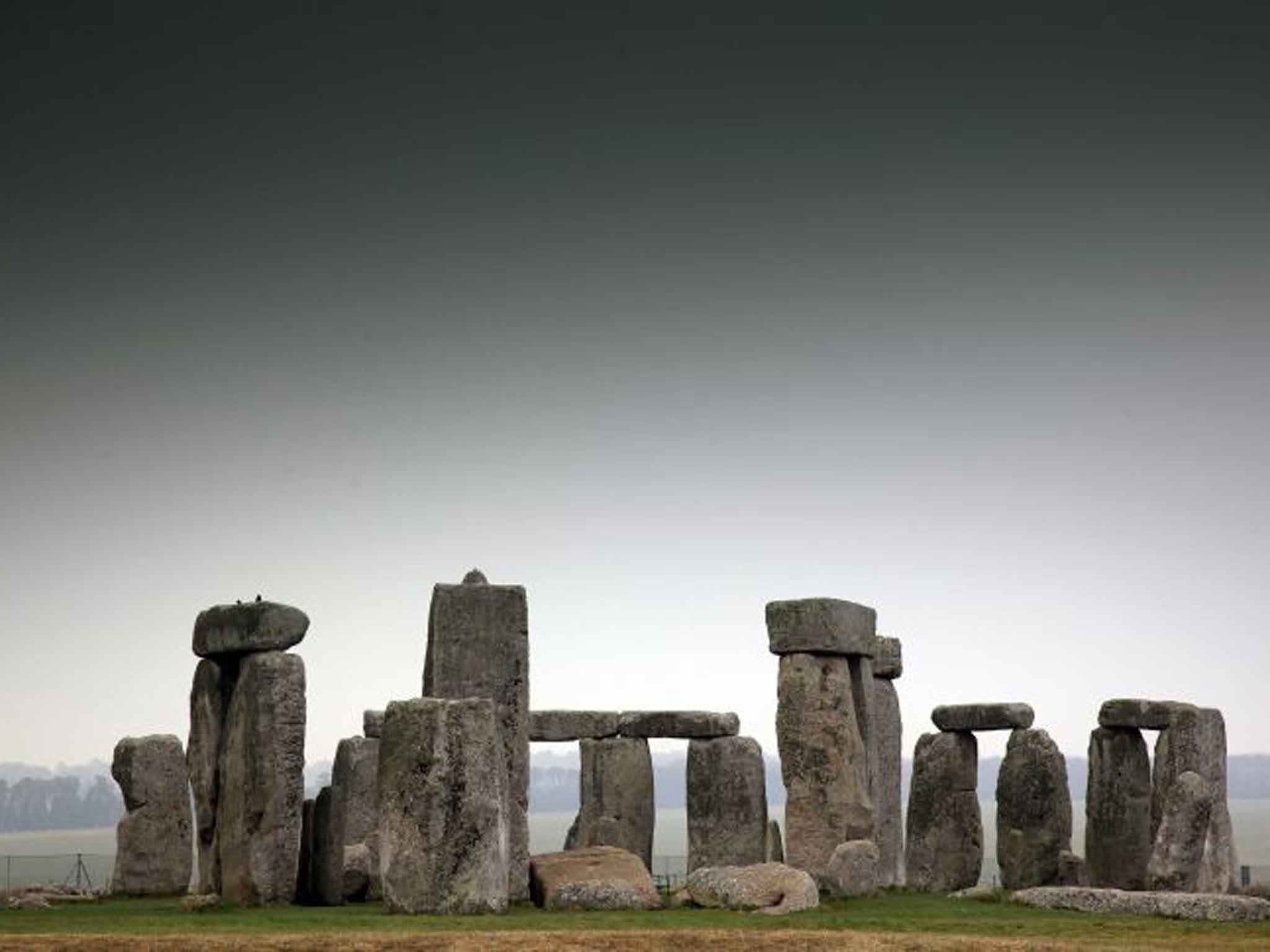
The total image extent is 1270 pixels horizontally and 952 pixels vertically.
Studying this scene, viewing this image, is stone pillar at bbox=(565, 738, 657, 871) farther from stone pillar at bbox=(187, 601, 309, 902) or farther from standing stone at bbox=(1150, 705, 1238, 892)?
stone pillar at bbox=(187, 601, 309, 902)

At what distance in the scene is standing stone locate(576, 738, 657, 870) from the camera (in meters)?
34.1

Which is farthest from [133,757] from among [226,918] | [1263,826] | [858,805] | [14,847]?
[1263,826]

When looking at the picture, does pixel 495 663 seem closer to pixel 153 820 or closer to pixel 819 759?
pixel 819 759

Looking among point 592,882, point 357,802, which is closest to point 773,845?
point 357,802

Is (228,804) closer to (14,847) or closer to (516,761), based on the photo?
(516,761)

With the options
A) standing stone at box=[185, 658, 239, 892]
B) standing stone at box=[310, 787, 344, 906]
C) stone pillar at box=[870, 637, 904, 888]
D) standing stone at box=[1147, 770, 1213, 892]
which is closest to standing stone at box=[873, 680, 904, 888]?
stone pillar at box=[870, 637, 904, 888]

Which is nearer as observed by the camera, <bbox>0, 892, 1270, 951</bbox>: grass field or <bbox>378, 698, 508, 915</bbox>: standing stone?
<bbox>0, 892, 1270, 951</bbox>: grass field

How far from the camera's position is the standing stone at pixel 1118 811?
92.9 feet

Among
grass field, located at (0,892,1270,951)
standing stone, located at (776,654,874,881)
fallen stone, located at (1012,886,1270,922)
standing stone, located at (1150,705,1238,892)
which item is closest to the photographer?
grass field, located at (0,892,1270,951)

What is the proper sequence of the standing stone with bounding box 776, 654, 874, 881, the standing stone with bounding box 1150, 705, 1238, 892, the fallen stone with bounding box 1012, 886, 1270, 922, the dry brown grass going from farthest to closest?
the standing stone with bounding box 1150, 705, 1238, 892, the standing stone with bounding box 776, 654, 874, 881, the fallen stone with bounding box 1012, 886, 1270, 922, the dry brown grass

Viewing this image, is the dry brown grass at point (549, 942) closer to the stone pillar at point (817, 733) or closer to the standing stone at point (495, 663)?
the standing stone at point (495, 663)

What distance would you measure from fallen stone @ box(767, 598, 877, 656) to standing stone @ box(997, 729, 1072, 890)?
4.88 m

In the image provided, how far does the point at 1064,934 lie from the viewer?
66.1ft

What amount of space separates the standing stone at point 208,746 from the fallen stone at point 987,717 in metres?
11.2
